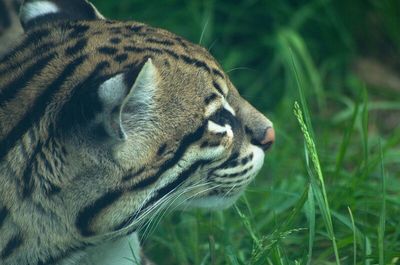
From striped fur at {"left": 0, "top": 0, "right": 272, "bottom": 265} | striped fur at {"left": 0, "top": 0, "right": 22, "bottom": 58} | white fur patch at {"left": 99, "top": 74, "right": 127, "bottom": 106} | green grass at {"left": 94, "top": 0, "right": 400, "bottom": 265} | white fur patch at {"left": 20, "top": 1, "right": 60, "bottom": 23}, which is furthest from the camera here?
striped fur at {"left": 0, "top": 0, "right": 22, "bottom": 58}

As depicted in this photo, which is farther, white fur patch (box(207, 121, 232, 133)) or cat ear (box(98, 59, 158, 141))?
white fur patch (box(207, 121, 232, 133))

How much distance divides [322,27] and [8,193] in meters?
3.99

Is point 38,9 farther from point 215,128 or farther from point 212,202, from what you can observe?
point 212,202

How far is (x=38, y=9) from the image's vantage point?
14.0ft

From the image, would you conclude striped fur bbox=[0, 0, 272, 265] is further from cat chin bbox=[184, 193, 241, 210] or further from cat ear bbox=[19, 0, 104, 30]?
cat ear bbox=[19, 0, 104, 30]

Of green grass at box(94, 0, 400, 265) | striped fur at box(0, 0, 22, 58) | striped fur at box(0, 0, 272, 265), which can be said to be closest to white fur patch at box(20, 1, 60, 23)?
striped fur at box(0, 0, 272, 265)

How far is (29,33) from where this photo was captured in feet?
13.6

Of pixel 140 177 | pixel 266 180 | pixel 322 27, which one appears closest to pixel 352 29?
pixel 322 27

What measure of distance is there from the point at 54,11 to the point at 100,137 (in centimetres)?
95

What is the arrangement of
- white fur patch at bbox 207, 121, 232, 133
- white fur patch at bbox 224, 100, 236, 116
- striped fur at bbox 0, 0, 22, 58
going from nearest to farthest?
white fur patch at bbox 207, 121, 232, 133
white fur patch at bbox 224, 100, 236, 116
striped fur at bbox 0, 0, 22, 58

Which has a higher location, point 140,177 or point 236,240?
point 140,177

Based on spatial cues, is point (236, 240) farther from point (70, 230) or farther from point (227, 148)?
point (70, 230)

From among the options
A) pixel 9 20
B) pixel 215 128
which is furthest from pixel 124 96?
pixel 9 20

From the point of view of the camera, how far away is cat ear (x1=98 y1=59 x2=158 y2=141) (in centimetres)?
340
